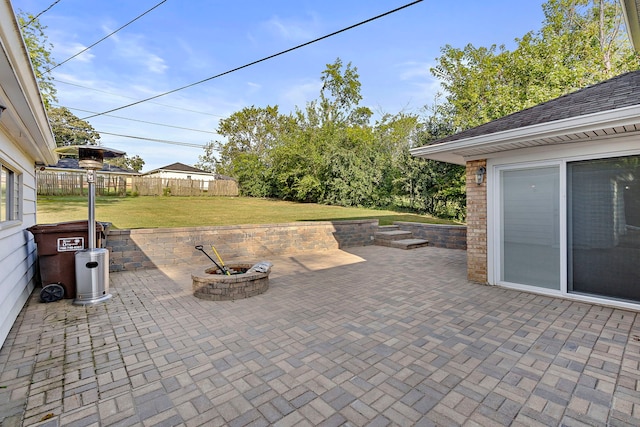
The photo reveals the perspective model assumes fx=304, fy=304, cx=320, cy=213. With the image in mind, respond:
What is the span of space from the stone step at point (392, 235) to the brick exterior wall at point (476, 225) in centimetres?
445

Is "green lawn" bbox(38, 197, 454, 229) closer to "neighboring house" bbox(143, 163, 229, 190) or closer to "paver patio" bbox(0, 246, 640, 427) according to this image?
"paver patio" bbox(0, 246, 640, 427)

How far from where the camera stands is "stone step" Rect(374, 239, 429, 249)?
9406 millimetres

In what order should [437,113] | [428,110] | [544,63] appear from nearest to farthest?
[544,63]
[437,113]
[428,110]

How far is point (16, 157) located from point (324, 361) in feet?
16.6

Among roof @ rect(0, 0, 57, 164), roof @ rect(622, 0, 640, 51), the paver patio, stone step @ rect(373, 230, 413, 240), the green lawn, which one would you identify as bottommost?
the paver patio

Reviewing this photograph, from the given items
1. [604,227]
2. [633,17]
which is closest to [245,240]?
A: [604,227]

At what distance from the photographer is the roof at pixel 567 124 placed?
369 centimetres

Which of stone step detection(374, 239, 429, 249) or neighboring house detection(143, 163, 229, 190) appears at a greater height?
neighboring house detection(143, 163, 229, 190)

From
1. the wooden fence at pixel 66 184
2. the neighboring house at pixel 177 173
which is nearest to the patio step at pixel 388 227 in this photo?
the wooden fence at pixel 66 184

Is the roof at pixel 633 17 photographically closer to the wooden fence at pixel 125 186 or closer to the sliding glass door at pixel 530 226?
the sliding glass door at pixel 530 226

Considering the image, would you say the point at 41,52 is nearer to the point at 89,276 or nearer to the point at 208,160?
the point at 89,276

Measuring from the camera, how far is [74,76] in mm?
16500

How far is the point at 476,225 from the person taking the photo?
5.55m

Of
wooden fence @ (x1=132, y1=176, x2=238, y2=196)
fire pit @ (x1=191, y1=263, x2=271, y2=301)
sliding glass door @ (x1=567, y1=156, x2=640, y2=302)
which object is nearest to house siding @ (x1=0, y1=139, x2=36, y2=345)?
fire pit @ (x1=191, y1=263, x2=271, y2=301)
